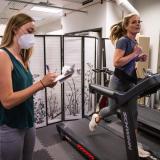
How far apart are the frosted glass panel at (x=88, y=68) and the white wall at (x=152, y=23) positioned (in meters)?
1.76

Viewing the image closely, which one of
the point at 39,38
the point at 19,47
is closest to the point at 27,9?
the point at 39,38

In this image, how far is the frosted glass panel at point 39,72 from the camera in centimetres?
368

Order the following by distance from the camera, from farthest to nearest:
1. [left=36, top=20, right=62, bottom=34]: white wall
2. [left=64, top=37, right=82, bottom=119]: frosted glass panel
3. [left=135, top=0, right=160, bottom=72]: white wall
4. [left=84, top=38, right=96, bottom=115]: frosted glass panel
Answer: [left=36, top=20, right=62, bottom=34]: white wall, [left=135, top=0, right=160, bottom=72]: white wall, [left=84, top=38, right=96, bottom=115]: frosted glass panel, [left=64, top=37, right=82, bottom=119]: frosted glass panel

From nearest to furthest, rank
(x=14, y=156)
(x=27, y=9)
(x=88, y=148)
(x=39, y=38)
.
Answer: (x=14, y=156) → (x=88, y=148) → (x=39, y=38) → (x=27, y=9)

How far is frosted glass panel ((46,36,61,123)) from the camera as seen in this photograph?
379 cm

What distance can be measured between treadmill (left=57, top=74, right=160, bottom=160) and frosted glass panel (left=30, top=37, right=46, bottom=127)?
1.80 feet

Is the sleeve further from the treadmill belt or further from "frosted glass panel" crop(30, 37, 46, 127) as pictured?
"frosted glass panel" crop(30, 37, 46, 127)

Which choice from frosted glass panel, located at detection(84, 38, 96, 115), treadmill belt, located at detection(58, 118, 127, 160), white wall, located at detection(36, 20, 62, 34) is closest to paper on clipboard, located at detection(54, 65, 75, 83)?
treadmill belt, located at detection(58, 118, 127, 160)

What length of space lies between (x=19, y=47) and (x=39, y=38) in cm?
232

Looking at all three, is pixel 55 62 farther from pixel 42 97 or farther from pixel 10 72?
pixel 10 72

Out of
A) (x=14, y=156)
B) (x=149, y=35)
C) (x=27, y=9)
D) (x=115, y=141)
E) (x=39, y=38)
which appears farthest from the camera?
(x=27, y=9)

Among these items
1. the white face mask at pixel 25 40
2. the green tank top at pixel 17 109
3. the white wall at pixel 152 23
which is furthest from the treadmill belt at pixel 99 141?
the white wall at pixel 152 23

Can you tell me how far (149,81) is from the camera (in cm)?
159

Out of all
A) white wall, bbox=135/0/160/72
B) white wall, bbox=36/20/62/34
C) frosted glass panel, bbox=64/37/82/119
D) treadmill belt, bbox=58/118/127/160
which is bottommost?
treadmill belt, bbox=58/118/127/160
